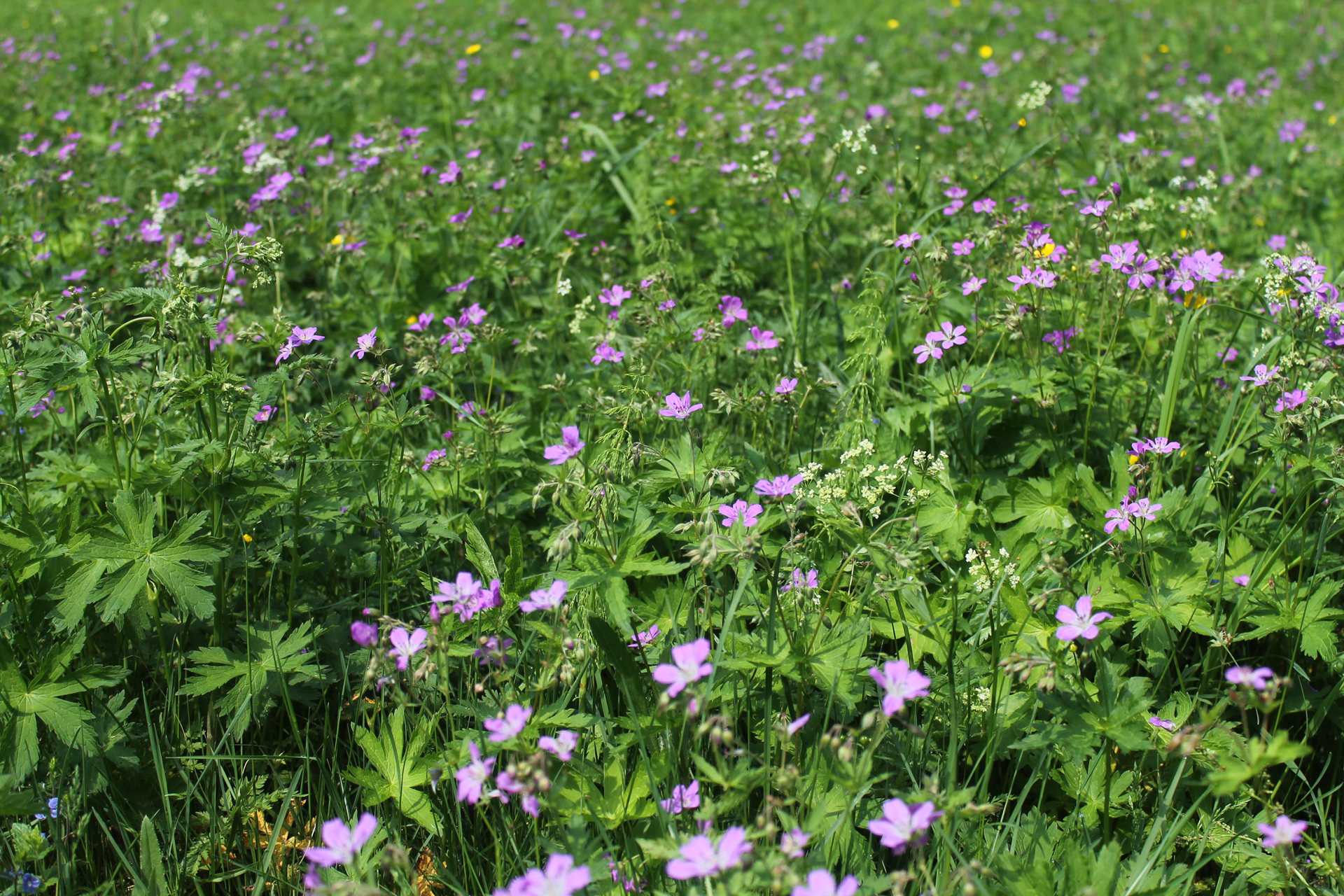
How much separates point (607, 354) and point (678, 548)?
2.23 feet

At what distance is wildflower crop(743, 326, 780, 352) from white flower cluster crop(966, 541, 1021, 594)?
1.05 metres

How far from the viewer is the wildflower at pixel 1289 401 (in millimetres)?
2211


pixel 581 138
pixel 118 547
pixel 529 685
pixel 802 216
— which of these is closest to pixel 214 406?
pixel 118 547

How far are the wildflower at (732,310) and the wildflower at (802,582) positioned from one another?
124 centimetres

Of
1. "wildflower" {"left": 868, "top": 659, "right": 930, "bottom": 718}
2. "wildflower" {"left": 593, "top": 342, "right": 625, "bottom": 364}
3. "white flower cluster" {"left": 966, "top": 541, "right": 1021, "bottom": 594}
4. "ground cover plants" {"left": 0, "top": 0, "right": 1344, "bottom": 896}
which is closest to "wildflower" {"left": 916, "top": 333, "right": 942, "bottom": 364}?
"ground cover plants" {"left": 0, "top": 0, "right": 1344, "bottom": 896}

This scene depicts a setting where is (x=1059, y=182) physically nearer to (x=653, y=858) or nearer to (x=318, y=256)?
(x=318, y=256)

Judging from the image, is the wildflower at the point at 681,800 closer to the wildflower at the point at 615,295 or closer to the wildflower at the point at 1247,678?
the wildflower at the point at 1247,678

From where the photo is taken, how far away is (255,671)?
2.11 meters

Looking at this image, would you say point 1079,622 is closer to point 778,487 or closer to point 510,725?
point 778,487

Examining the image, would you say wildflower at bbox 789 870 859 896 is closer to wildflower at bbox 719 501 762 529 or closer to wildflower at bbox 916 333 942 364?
wildflower at bbox 719 501 762 529

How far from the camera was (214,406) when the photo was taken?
2215mm

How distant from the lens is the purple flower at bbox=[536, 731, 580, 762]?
5.04 ft

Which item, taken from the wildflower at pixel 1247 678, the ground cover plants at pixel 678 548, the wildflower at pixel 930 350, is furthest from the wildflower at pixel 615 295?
the wildflower at pixel 1247 678

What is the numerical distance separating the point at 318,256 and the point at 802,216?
2.11m
